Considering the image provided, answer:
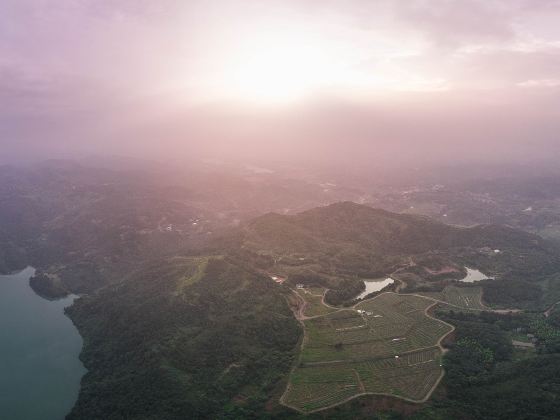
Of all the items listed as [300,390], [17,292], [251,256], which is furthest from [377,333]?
[17,292]

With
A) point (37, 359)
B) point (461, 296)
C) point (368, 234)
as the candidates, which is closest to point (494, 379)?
point (461, 296)

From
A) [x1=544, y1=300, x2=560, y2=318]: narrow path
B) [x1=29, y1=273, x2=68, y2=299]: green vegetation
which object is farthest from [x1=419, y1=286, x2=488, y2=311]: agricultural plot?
[x1=29, y1=273, x2=68, y2=299]: green vegetation

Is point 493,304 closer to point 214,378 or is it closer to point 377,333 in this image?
point 377,333

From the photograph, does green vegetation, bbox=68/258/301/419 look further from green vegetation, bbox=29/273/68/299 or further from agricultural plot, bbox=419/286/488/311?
agricultural plot, bbox=419/286/488/311

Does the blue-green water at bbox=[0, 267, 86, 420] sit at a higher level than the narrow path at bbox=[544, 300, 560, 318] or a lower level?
lower

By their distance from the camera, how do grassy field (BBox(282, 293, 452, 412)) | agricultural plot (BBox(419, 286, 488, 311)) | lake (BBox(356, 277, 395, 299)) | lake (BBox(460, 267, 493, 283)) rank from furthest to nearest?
lake (BBox(460, 267, 493, 283)), lake (BBox(356, 277, 395, 299)), agricultural plot (BBox(419, 286, 488, 311)), grassy field (BBox(282, 293, 452, 412))

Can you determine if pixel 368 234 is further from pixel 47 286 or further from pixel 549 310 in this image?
pixel 47 286

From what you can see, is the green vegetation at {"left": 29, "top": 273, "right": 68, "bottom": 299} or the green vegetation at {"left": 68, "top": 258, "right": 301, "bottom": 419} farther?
the green vegetation at {"left": 29, "top": 273, "right": 68, "bottom": 299}
